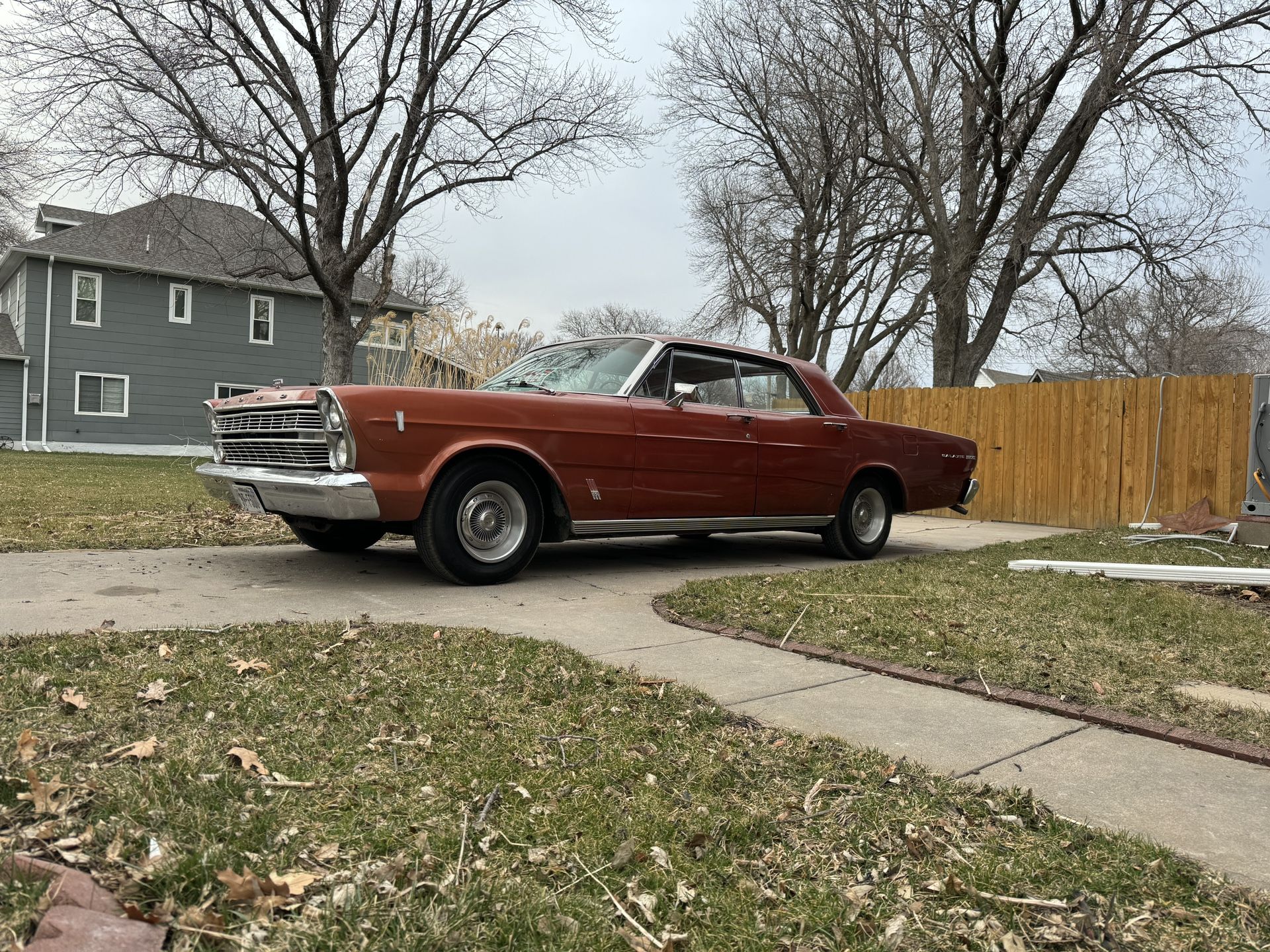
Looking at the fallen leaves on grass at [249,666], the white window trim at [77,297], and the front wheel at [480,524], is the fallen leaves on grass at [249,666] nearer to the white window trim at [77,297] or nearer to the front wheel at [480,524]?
the front wheel at [480,524]

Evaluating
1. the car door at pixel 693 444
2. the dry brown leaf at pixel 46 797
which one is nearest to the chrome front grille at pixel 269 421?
the car door at pixel 693 444

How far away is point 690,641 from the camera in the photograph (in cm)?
433

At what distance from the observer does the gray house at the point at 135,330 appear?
23234 millimetres

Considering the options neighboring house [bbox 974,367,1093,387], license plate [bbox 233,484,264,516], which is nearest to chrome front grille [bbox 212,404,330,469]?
license plate [bbox 233,484,264,516]

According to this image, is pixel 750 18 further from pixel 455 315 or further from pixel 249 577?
pixel 249 577

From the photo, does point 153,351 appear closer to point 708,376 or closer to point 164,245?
point 164,245

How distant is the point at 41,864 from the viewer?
1.80 metres

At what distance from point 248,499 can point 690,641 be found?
9.74 feet

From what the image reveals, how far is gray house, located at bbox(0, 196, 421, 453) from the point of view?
2323cm

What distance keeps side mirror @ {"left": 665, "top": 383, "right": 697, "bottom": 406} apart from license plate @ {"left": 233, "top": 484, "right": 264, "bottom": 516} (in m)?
2.74

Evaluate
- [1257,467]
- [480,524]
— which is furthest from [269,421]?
[1257,467]

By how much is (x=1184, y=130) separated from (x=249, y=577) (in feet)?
52.2

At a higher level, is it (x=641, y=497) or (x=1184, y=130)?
(x=1184, y=130)

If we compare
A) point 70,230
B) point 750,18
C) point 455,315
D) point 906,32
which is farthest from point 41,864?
point 70,230
